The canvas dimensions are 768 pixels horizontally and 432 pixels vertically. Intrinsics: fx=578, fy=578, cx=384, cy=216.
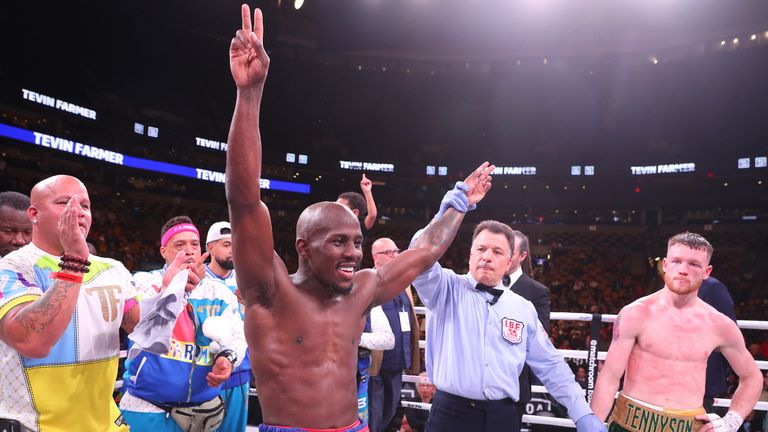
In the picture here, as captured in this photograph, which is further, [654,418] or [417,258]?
[654,418]

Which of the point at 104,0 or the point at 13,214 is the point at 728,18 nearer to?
the point at 104,0

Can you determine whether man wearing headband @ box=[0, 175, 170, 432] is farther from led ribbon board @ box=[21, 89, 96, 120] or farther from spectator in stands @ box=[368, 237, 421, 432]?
led ribbon board @ box=[21, 89, 96, 120]

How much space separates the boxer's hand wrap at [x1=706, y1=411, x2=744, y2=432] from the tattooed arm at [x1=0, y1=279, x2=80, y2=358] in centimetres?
273

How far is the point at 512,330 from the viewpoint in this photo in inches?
109

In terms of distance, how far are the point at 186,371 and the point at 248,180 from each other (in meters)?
1.62

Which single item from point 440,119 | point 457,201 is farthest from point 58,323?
point 440,119

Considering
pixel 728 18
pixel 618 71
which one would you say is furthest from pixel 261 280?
pixel 618 71

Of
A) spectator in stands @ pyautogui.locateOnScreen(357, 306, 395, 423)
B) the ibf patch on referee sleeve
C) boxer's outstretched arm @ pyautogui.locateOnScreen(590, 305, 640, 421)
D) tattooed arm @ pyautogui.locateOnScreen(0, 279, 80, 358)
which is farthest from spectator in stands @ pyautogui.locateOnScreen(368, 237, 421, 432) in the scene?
tattooed arm @ pyautogui.locateOnScreen(0, 279, 80, 358)

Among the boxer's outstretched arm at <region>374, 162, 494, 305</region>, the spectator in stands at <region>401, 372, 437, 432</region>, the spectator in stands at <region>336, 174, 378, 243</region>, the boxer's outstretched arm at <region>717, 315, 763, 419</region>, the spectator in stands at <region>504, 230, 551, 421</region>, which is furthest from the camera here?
the spectator in stands at <region>401, 372, 437, 432</region>

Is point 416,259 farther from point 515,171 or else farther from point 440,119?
point 440,119

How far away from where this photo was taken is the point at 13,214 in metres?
2.67

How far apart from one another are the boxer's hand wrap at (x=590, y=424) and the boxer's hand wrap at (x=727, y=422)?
1.80 ft

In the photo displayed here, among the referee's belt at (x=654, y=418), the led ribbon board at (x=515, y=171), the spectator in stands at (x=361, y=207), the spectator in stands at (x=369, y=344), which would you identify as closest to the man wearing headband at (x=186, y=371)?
the spectator in stands at (x=369, y=344)

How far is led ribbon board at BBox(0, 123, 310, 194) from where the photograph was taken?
44.7 ft
